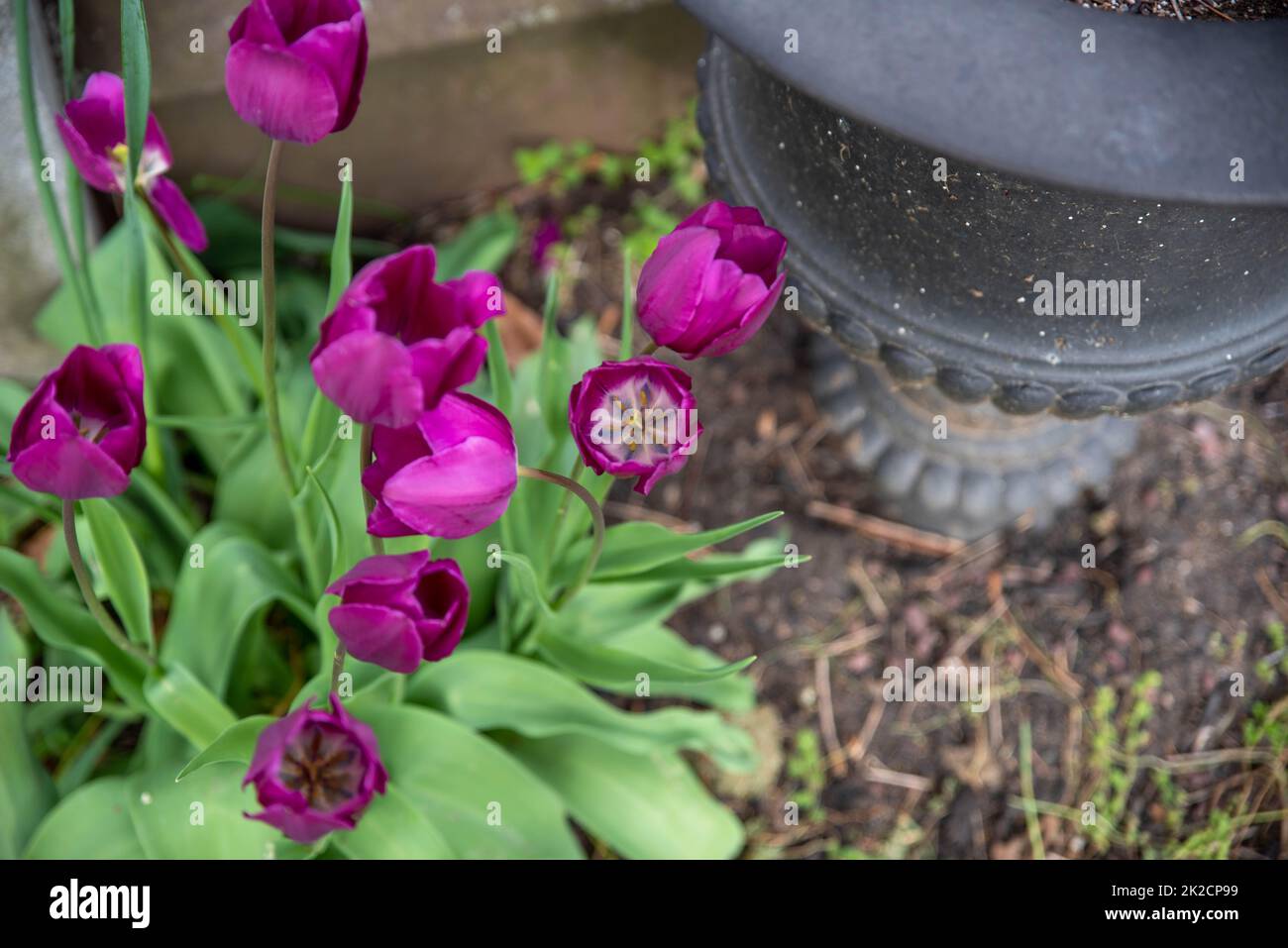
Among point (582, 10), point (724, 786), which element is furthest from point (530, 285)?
point (724, 786)

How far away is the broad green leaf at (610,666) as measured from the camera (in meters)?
0.99

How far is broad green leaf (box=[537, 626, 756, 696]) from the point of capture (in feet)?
3.26

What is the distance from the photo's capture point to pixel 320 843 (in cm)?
104

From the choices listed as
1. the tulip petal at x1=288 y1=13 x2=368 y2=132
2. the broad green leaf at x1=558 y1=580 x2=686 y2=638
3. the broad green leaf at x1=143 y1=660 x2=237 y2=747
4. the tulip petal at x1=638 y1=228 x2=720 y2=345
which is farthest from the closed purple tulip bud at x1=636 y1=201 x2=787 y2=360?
the broad green leaf at x1=143 y1=660 x2=237 y2=747

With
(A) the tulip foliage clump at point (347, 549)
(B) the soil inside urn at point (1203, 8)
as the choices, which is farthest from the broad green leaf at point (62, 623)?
(B) the soil inside urn at point (1203, 8)

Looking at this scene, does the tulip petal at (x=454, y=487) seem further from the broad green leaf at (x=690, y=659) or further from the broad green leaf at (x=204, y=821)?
the broad green leaf at (x=690, y=659)

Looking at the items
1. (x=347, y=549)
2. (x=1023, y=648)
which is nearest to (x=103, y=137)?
(x=347, y=549)

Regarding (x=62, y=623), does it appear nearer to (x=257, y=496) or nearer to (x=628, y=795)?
(x=257, y=496)

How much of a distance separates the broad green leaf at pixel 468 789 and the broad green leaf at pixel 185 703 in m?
0.14

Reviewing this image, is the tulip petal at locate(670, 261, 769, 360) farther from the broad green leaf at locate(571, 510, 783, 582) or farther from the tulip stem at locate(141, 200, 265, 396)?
the tulip stem at locate(141, 200, 265, 396)

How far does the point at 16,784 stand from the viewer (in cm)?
117

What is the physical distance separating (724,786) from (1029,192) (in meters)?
0.88

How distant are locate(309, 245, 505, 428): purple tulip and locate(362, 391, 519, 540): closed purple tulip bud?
0.09 feet

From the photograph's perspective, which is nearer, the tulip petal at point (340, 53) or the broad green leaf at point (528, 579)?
the tulip petal at point (340, 53)
